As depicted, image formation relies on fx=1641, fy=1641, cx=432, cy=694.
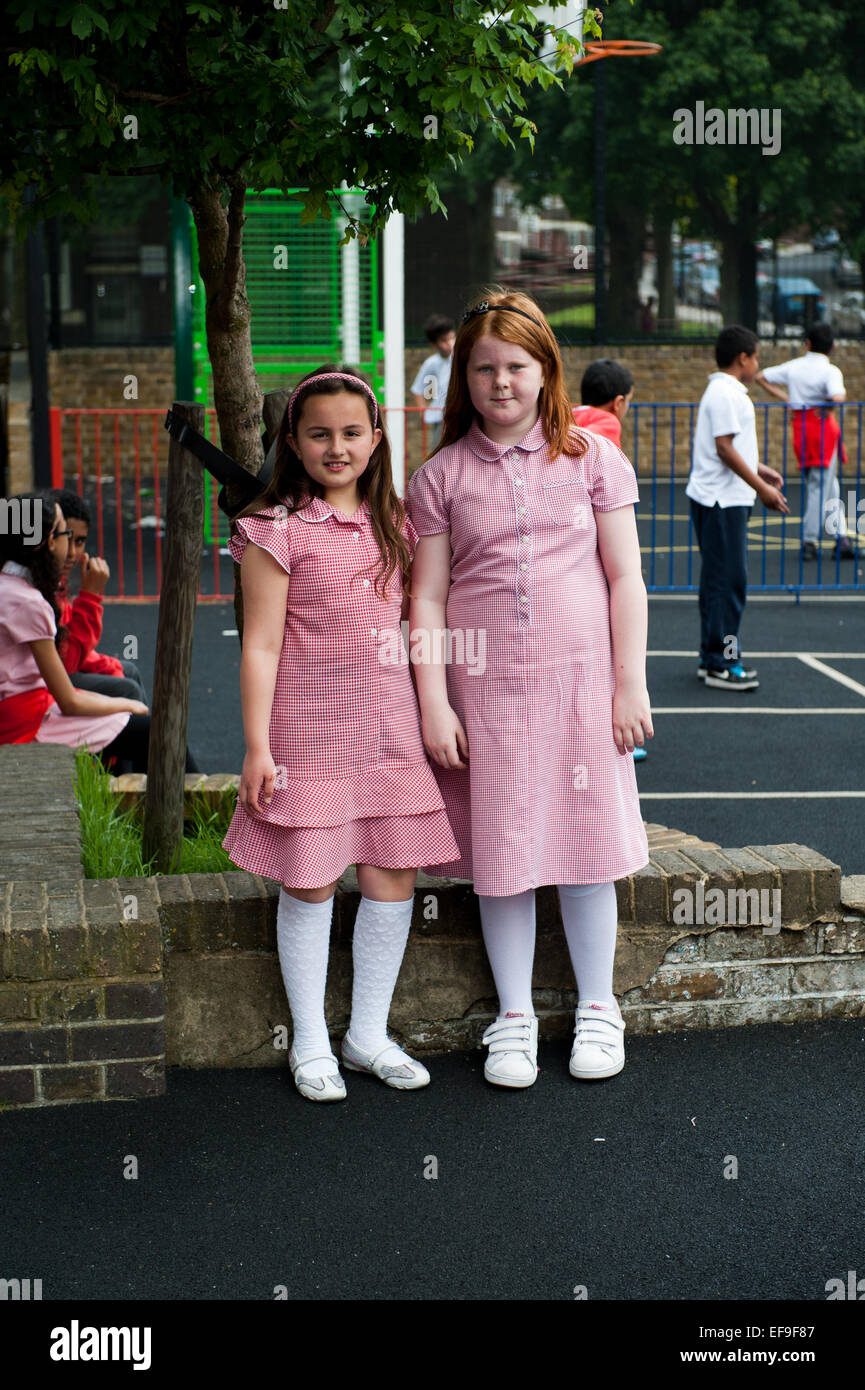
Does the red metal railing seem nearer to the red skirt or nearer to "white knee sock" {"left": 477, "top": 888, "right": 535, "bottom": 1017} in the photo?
the red skirt

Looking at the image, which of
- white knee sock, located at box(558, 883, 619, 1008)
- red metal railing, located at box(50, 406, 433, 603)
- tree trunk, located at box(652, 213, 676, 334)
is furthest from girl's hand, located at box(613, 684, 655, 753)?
tree trunk, located at box(652, 213, 676, 334)

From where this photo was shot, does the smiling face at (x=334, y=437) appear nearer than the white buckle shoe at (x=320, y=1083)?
Yes

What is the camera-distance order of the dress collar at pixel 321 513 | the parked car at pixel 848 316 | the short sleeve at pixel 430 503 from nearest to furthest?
the dress collar at pixel 321 513, the short sleeve at pixel 430 503, the parked car at pixel 848 316

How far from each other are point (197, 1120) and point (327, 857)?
683mm

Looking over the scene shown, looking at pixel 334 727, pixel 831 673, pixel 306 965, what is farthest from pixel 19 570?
pixel 831 673

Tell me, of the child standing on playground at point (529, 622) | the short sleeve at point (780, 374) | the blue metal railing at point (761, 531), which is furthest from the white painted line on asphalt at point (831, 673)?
the child standing on playground at point (529, 622)

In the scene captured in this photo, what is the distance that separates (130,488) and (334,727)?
1915 centimetres

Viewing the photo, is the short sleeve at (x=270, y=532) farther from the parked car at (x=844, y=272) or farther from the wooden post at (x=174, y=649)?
the parked car at (x=844, y=272)

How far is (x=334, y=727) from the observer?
380 cm

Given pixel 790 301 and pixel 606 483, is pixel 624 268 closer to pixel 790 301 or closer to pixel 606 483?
pixel 790 301

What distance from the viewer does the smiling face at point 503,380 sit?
3.79 meters

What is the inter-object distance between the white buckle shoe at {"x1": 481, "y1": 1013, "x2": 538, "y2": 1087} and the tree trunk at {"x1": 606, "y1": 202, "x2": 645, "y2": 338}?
2139 cm

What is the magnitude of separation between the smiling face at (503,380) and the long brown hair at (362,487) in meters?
0.25

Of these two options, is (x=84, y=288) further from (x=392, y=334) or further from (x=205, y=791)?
(x=205, y=791)
